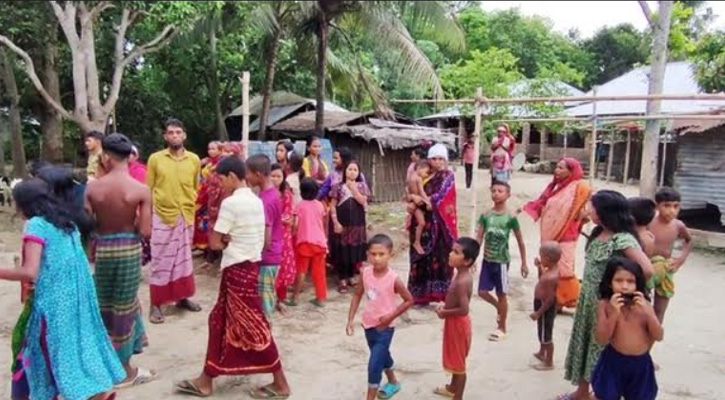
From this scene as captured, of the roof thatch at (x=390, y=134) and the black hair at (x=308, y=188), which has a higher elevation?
the roof thatch at (x=390, y=134)

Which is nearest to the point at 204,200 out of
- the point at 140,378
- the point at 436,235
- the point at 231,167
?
the point at 436,235

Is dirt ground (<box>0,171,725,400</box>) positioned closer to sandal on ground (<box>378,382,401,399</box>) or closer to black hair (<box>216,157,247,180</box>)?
sandal on ground (<box>378,382,401,399</box>)

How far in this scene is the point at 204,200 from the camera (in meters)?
6.71

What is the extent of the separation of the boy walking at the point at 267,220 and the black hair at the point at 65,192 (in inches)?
47.0

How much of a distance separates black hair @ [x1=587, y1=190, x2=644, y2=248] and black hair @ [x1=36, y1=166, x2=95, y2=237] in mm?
2724

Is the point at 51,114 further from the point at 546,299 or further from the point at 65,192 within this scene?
the point at 546,299

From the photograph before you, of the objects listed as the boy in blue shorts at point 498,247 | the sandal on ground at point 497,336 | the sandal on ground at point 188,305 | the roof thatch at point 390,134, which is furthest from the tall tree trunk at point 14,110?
the sandal on ground at point 497,336

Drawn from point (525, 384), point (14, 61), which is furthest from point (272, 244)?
point (14, 61)

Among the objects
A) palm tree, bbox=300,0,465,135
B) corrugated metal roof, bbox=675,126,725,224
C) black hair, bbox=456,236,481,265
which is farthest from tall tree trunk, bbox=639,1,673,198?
black hair, bbox=456,236,481,265

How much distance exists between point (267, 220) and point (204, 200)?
2738 mm

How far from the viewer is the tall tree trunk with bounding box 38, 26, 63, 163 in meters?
12.2

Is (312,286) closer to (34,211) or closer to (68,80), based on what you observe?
(34,211)

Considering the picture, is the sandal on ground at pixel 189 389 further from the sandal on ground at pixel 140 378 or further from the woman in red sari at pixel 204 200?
the woman in red sari at pixel 204 200

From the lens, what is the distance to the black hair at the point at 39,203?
2.89 m
